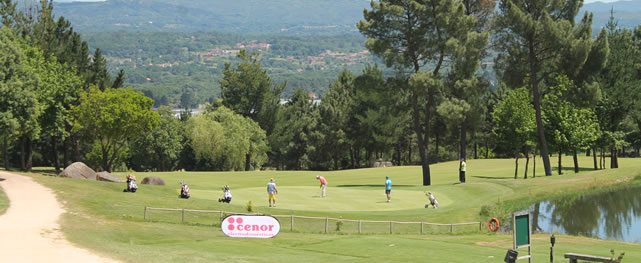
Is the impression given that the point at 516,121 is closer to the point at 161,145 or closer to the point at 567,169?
the point at 567,169

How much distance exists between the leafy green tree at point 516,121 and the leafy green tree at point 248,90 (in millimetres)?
56084

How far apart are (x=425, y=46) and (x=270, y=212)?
2795 cm

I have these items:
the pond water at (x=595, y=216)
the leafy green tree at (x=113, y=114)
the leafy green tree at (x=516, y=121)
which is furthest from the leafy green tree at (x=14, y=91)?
the leafy green tree at (x=516, y=121)

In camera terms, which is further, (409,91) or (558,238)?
(409,91)

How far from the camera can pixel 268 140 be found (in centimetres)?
13100

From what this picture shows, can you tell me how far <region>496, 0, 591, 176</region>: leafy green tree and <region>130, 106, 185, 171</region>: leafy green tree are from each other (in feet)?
186

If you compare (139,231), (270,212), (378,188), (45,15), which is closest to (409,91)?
(378,188)

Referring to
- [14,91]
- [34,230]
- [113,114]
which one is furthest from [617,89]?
[34,230]

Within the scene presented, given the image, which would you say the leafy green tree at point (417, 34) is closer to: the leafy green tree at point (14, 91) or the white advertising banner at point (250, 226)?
the leafy green tree at point (14, 91)

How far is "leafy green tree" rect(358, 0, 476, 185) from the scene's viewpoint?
66.8 m

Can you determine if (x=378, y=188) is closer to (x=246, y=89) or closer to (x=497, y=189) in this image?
(x=497, y=189)

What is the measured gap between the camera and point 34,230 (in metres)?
34.5

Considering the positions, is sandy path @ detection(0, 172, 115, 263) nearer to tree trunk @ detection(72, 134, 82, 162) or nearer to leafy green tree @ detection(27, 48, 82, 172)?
leafy green tree @ detection(27, 48, 82, 172)

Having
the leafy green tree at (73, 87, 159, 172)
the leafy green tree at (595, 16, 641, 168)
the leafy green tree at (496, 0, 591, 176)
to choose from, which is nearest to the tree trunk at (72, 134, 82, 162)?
the leafy green tree at (73, 87, 159, 172)
